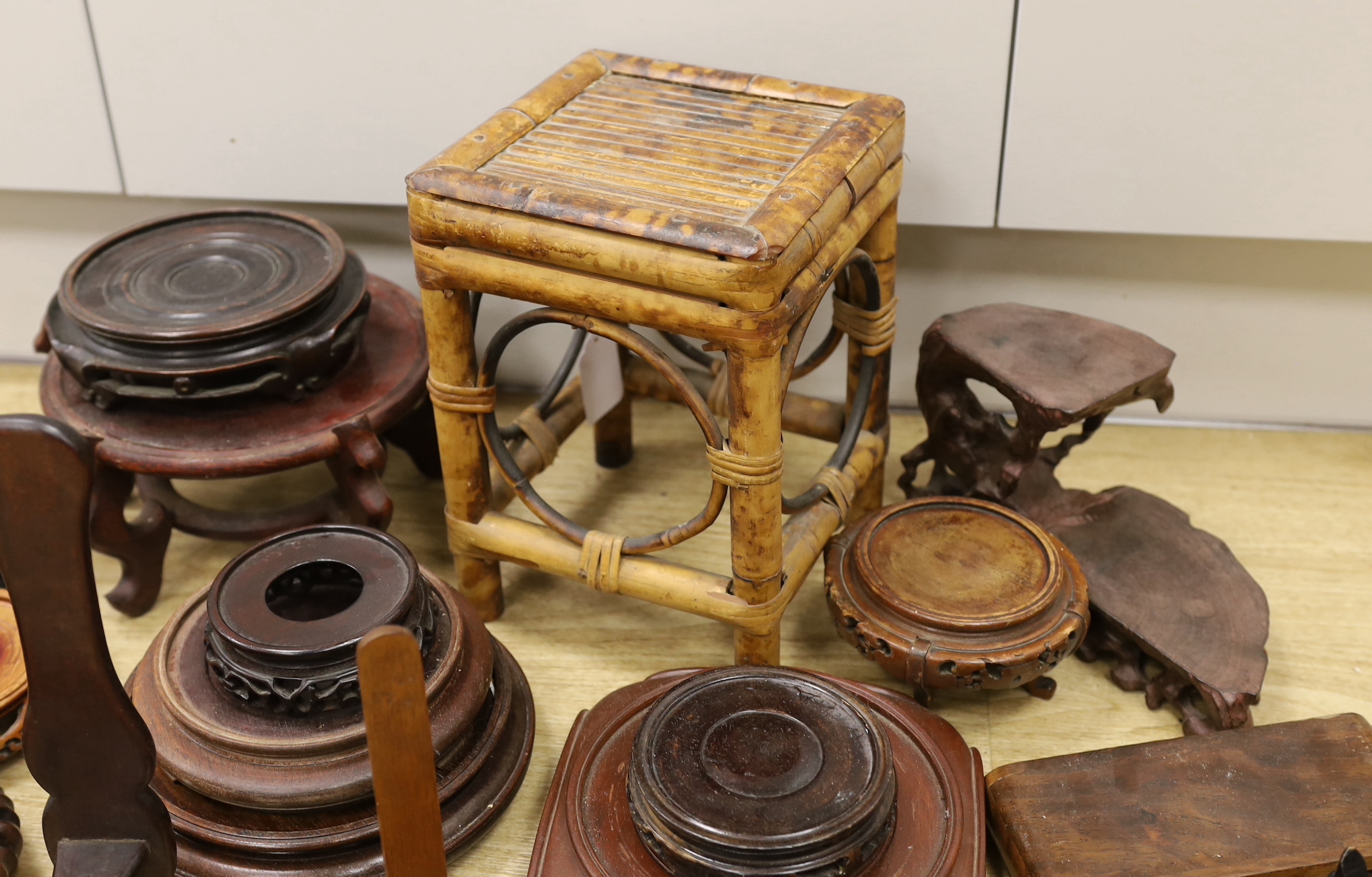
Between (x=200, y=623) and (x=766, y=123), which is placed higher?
(x=766, y=123)

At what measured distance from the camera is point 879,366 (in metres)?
1.72

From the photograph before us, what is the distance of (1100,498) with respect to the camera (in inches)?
69.3

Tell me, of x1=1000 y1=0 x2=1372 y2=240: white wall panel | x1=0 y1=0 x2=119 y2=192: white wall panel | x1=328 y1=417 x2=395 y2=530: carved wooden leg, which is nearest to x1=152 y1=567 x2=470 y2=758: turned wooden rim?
x1=328 y1=417 x2=395 y2=530: carved wooden leg

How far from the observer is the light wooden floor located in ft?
5.14

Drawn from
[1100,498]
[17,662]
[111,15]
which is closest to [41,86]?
[111,15]

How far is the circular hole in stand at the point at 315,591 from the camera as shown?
144 cm

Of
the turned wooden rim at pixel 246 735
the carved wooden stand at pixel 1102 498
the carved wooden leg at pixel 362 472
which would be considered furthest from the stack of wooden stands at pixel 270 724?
the carved wooden stand at pixel 1102 498

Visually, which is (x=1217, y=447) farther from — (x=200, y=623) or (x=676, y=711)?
(x=200, y=623)

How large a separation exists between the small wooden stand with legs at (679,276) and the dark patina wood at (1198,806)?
37cm

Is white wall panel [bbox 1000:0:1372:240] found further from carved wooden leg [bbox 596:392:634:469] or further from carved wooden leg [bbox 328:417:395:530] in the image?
carved wooden leg [bbox 328:417:395:530]

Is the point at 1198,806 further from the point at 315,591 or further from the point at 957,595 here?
the point at 315,591

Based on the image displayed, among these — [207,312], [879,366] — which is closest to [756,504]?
[879,366]

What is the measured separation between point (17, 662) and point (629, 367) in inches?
34.4

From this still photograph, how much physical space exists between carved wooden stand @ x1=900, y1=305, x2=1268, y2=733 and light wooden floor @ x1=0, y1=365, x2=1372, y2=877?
0.29 ft
